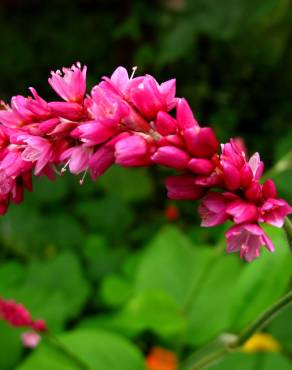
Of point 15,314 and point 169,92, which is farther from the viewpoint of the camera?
point 15,314

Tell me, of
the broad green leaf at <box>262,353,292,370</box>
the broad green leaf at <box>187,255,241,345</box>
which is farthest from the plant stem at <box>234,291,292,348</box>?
the broad green leaf at <box>187,255,241,345</box>

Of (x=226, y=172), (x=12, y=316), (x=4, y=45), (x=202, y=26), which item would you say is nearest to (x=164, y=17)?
(x=202, y=26)

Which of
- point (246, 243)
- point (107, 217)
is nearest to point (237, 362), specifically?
point (246, 243)

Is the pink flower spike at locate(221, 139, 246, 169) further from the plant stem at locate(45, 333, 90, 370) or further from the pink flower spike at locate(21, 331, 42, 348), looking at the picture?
the pink flower spike at locate(21, 331, 42, 348)

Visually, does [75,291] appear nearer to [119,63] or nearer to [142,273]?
[142,273]

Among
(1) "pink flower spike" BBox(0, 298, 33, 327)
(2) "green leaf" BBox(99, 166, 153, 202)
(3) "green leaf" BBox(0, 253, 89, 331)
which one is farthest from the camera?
(2) "green leaf" BBox(99, 166, 153, 202)

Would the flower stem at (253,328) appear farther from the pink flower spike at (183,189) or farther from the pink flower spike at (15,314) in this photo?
the pink flower spike at (15,314)

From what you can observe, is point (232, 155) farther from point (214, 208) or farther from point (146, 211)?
point (146, 211)
